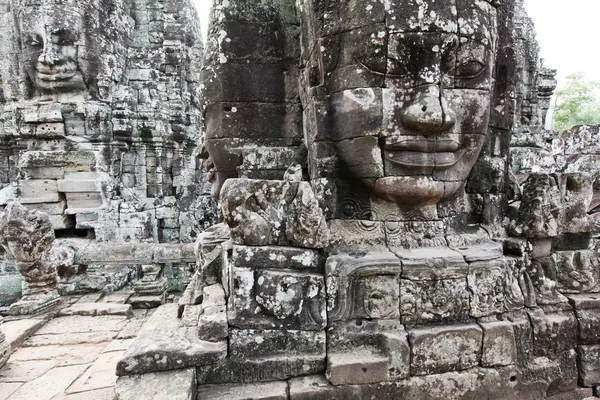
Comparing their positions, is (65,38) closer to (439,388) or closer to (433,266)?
(433,266)

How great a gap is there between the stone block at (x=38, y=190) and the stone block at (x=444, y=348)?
854cm

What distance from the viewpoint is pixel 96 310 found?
14.3 ft

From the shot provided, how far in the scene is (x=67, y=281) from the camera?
17.0 feet

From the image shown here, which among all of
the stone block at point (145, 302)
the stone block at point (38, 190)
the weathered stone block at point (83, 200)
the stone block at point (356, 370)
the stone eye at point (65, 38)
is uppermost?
the stone eye at point (65, 38)

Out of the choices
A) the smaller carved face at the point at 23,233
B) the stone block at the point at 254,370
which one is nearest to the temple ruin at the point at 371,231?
the stone block at the point at 254,370

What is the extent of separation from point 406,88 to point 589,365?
98.9 inches

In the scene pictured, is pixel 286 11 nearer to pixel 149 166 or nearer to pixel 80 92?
pixel 80 92

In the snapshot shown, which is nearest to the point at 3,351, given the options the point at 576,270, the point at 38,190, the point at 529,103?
the point at 576,270

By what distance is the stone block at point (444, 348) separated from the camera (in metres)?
2.47

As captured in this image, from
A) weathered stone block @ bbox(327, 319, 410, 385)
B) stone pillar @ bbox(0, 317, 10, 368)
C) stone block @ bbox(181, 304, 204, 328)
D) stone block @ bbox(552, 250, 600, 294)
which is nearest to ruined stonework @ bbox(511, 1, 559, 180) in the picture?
stone block @ bbox(552, 250, 600, 294)

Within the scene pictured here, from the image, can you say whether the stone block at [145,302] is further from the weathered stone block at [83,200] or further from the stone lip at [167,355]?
the weathered stone block at [83,200]

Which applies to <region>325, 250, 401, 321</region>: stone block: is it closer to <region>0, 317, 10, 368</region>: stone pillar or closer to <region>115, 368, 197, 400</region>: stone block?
<region>115, 368, 197, 400</region>: stone block

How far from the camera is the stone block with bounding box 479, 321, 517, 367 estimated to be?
2.56 metres

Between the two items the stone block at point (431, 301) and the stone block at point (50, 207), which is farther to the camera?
the stone block at point (50, 207)
